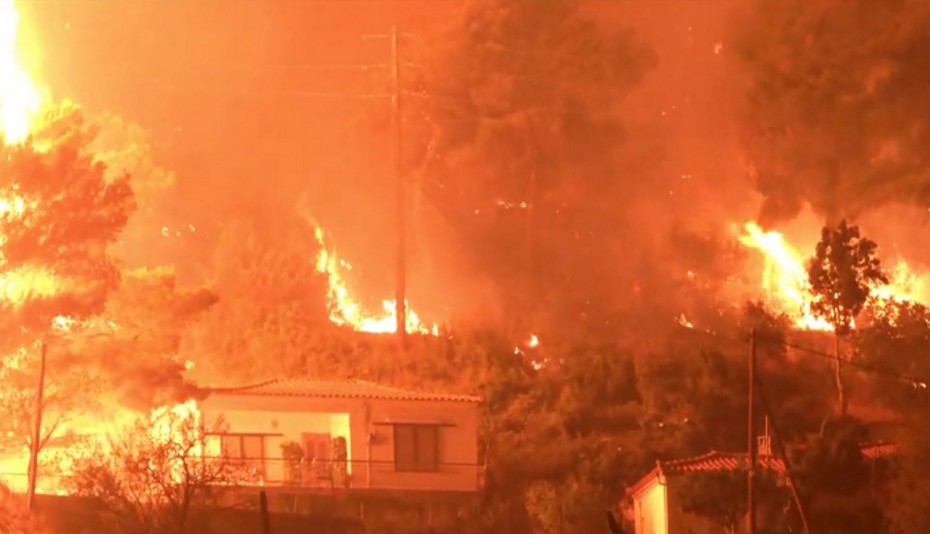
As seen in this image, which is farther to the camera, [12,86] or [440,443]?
[12,86]

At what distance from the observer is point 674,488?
3478cm

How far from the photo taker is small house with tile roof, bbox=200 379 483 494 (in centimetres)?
3625

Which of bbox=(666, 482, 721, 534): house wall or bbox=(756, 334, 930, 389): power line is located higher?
bbox=(756, 334, 930, 389): power line

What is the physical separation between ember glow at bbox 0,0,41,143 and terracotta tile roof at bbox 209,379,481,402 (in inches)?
343

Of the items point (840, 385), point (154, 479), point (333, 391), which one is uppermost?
point (840, 385)

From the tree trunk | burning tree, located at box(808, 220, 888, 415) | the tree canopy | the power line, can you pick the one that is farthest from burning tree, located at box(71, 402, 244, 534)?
the tree canopy

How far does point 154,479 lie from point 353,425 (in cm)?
646

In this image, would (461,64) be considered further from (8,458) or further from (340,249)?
(8,458)

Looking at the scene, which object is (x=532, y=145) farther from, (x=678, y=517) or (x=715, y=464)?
(x=678, y=517)

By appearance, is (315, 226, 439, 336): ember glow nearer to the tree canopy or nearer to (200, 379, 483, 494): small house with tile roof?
the tree canopy

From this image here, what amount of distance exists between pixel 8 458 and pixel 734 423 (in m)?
18.7

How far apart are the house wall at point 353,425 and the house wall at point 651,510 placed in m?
4.09

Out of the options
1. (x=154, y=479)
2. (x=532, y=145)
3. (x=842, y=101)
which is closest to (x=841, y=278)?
(x=842, y=101)

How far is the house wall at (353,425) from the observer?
36438 mm
